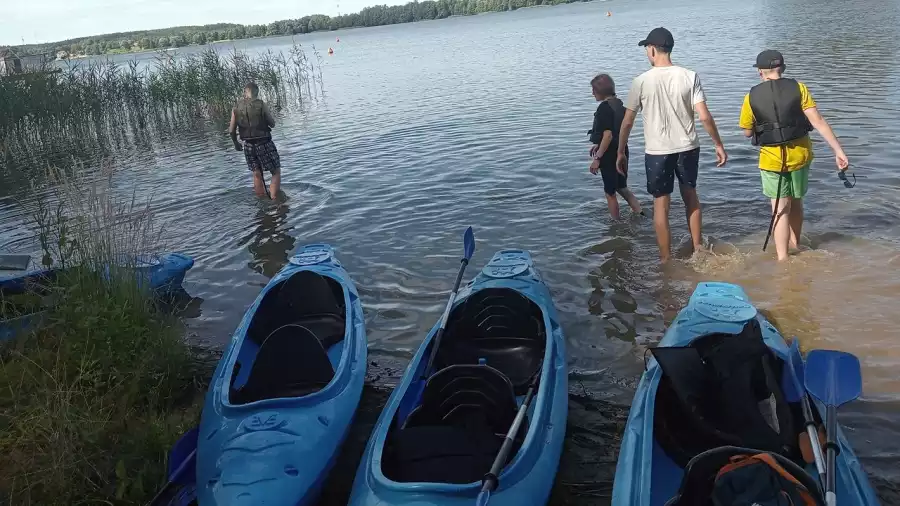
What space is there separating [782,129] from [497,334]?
2891 millimetres

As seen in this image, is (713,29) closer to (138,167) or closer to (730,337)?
(138,167)

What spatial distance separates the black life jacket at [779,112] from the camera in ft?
16.5

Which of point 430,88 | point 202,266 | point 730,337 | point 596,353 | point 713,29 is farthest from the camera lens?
point 713,29

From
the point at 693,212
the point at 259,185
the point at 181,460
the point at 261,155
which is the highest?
the point at 261,155

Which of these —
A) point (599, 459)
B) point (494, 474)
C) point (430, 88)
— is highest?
point (430, 88)

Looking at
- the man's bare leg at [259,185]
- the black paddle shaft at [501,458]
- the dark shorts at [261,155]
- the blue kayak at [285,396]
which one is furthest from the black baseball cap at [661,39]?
the man's bare leg at [259,185]

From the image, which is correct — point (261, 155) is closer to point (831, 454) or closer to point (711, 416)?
point (711, 416)

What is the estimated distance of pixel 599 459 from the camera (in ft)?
11.9

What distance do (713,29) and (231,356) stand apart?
94.7 feet

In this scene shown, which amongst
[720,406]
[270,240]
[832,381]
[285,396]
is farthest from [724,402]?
[270,240]

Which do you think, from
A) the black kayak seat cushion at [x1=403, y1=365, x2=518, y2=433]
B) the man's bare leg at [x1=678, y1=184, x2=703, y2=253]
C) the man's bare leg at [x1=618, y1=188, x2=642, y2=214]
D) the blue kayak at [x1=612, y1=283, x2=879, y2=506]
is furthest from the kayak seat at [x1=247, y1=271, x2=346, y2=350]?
the man's bare leg at [x1=618, y1=188, x2=642, y2=214]

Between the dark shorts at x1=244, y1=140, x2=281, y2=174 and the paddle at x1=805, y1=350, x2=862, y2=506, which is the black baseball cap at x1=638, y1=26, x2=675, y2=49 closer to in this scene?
the paddle at x1=805, y1=350, x2=862, y2=506

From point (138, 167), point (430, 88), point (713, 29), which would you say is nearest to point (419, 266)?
point (138, 167)

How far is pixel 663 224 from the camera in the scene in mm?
5914
